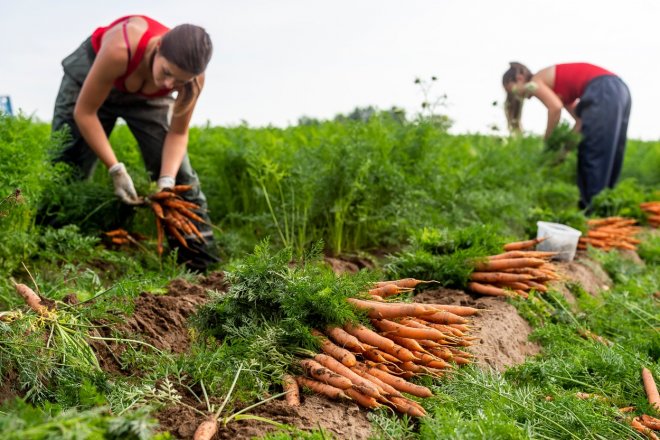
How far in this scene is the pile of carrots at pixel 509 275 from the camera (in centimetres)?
411

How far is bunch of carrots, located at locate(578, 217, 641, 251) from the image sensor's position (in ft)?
20.8

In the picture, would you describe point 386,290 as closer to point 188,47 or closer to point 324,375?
point 324,375

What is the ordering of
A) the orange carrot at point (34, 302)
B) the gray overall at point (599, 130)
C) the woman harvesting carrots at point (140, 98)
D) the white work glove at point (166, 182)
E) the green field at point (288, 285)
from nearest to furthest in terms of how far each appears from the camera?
the green field at point (288, 285) → the orange carrot at point (34, 302) → the woman harvesting carrots at point (140, 98) → the white work glove at point (166, 182) → the gray overall at point (599, 130)

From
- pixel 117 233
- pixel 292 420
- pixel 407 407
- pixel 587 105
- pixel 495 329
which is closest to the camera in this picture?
pixel 292 420

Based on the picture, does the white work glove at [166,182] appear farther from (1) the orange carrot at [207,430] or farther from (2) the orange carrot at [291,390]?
(1) the orange carrot at [207,430]

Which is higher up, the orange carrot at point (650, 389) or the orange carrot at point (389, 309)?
the orange carrot at point (389, 309)

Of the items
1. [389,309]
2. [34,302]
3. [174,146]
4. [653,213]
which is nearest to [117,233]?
[174,146]

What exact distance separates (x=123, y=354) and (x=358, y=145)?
3.14 meters

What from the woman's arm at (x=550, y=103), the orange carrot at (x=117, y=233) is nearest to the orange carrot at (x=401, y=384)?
the orange carrot at (x=117, y=233)

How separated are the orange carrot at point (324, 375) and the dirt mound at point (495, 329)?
2.90ft

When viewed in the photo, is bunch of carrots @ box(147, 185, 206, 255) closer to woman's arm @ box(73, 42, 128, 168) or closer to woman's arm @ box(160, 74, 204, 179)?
woman's arm @ box(160, 74, 204, 179)

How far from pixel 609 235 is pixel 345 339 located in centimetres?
454

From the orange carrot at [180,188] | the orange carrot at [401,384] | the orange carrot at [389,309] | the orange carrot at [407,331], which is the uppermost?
the orange carrot at [180,188]

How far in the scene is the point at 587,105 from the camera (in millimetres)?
9469
